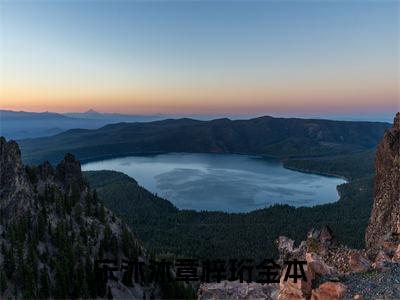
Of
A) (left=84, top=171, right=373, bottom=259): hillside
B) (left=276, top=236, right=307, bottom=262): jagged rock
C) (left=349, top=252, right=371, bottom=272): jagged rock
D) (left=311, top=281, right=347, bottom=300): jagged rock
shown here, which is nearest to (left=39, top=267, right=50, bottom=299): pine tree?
(left=276, top=236, right=307, bottom=262): jagged rock

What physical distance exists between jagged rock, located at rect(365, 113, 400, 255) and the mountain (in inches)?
1471

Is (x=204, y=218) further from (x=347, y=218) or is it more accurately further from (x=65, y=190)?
(x=65, y=190)

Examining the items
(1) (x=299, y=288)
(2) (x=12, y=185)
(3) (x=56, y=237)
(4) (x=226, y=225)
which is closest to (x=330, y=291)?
(1) (x=299, y=288)

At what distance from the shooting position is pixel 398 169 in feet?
165

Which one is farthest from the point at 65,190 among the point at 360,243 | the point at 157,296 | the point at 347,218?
the point at 347,218

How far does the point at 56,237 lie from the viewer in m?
63.6

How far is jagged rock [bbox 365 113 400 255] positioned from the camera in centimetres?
4534

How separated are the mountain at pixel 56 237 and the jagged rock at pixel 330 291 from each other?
47.6m

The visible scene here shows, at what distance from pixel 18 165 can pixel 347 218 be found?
129024mm

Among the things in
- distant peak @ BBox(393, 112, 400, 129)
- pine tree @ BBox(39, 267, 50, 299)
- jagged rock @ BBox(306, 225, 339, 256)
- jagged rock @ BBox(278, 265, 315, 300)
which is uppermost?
distant peak @ BBox(393, 112, 400, 129)

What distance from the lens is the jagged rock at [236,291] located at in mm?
32875

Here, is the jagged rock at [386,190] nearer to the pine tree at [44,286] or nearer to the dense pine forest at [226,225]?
the pine tree at [44,286]

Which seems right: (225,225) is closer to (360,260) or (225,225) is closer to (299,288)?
(360,260)

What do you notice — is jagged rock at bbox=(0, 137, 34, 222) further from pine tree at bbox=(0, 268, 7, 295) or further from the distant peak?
the distant peak
